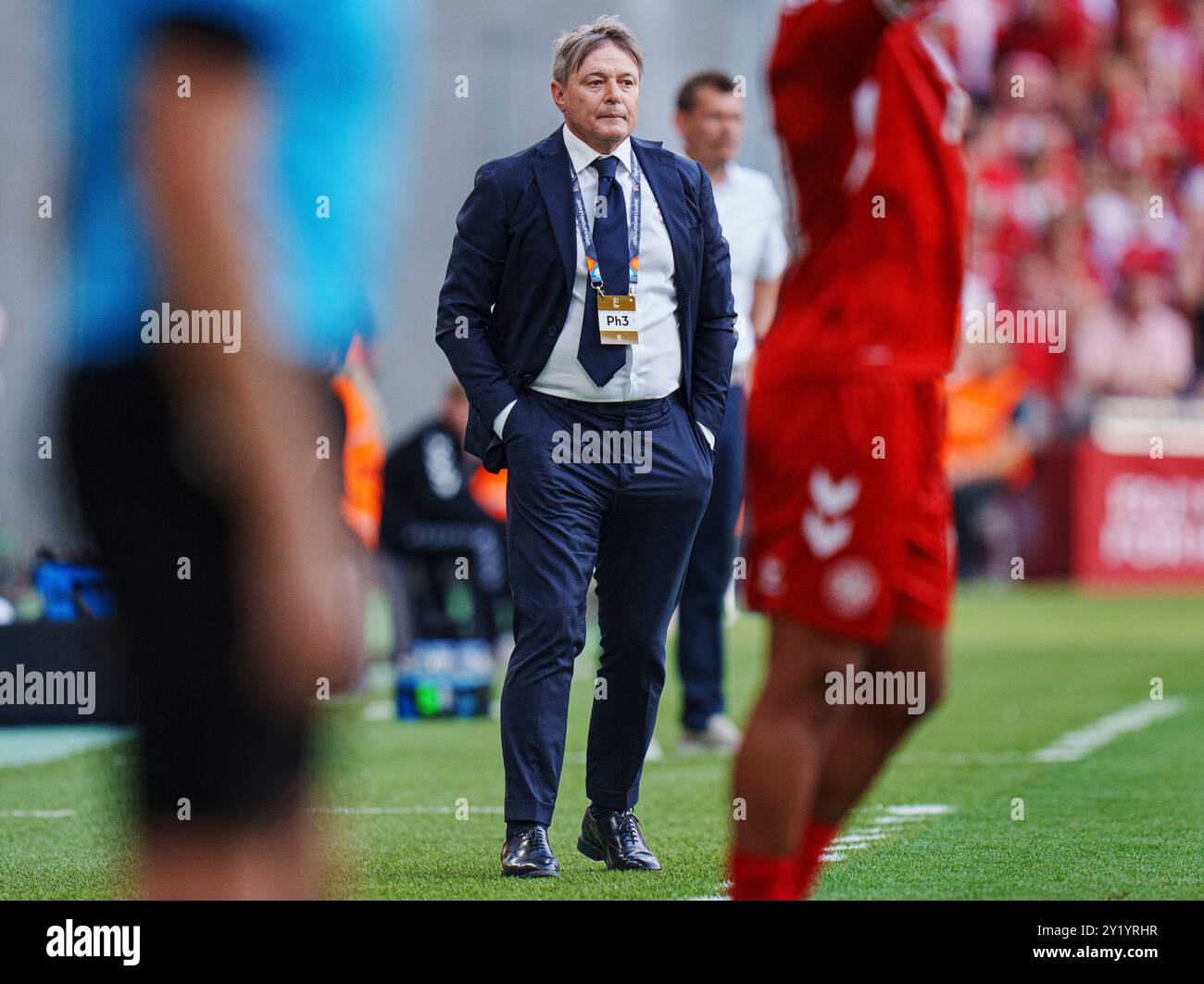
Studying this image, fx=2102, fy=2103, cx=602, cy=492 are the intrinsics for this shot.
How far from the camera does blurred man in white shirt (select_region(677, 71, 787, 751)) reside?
26.5 feet

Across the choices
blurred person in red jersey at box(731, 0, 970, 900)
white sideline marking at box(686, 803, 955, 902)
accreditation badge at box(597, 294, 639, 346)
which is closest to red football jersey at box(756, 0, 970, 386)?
blurred person in red jersey at box(731, 0, 970, 900)

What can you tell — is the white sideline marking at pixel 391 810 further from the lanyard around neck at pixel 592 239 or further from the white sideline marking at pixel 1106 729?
the white sideline marking at pixel 1106 729

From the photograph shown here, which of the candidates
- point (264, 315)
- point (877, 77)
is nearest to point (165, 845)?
point (264, 315)

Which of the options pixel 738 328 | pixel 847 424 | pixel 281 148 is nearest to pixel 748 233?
pixel 738 328

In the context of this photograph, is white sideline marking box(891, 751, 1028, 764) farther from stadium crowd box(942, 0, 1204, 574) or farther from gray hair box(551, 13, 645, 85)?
stadium crowd box(942, 0, 1204, 574)

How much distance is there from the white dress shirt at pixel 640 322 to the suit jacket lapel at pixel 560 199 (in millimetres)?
20

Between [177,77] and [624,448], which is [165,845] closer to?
[177,77]

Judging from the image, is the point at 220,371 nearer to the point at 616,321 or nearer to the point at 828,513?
the point at 828,513

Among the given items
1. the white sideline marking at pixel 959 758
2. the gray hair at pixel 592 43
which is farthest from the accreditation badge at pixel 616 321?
the white sideline marking at pixel 959 758

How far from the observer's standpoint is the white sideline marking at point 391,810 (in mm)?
6930

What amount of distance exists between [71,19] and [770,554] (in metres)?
1.79

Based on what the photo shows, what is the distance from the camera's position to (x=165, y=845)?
269cm

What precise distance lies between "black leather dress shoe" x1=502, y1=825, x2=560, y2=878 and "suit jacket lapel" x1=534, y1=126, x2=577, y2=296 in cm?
139

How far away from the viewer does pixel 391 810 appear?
705cm
